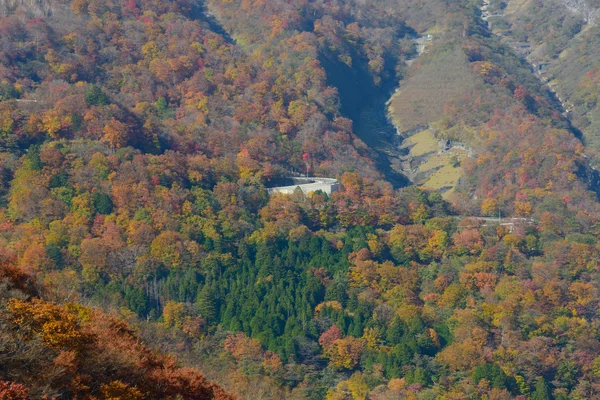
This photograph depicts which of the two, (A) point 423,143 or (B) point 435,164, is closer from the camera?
(B) point 435,164

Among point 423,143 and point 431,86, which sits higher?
point 431,86

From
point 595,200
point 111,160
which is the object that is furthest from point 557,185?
point 111,160

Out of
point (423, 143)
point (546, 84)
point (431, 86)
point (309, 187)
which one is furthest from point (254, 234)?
point (546, 84)

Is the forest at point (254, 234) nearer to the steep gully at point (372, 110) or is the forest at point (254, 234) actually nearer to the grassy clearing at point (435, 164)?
the grassy clearing at point (435, 164)

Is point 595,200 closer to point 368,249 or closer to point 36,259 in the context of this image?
point 368,249

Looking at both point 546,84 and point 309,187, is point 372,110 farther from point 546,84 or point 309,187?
point 309,187

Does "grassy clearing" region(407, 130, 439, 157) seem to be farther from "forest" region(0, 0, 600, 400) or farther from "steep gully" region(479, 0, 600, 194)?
"steep gully" region(479, 0, 600, 194)

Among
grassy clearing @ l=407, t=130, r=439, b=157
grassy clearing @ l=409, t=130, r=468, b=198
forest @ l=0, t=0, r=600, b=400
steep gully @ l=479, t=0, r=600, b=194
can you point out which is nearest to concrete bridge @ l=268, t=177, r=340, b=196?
forest @ l=0, t=0, r=600, b=400

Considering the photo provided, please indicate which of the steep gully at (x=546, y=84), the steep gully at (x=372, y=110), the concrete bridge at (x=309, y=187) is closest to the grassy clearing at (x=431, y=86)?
the steep gully at (x=372, y=110)
